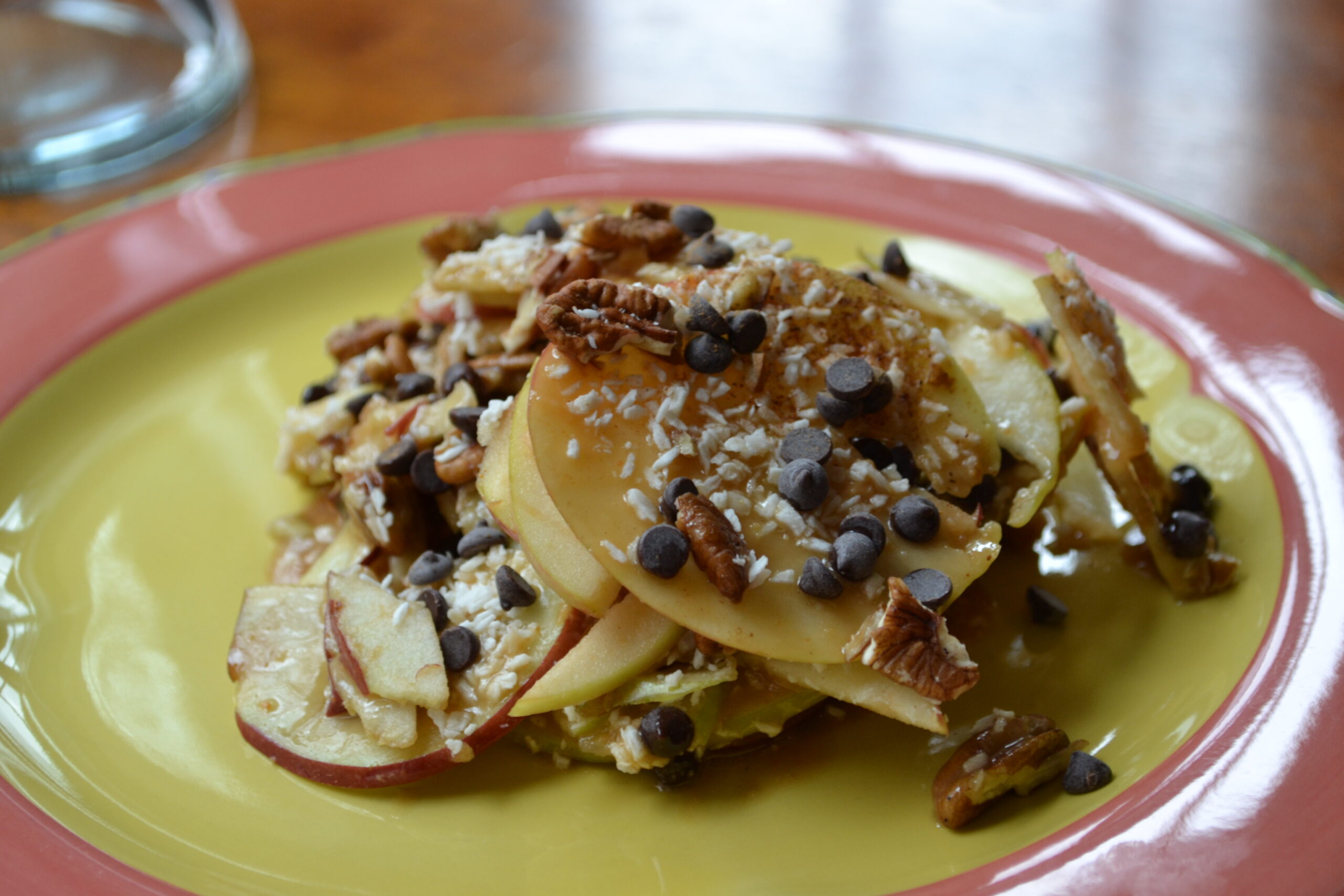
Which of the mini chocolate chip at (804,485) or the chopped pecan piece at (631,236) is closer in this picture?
the mini chocolate chip at (804,485)

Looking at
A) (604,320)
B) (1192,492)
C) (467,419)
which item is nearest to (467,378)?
(467,419)

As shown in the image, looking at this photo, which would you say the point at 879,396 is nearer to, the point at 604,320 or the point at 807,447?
the point at 807,447

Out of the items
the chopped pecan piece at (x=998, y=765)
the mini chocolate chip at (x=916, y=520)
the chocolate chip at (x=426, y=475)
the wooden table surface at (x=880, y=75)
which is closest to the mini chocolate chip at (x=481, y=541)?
the chocolate chip at (x=426, y=475)

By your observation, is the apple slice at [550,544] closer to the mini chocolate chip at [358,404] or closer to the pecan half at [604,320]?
the pecan half at [604,320]

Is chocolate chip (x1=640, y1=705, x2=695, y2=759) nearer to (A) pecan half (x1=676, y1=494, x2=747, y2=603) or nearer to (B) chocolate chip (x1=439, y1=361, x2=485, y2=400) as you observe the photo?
(A) pecan half (x1=676, y1=494, x2=747, y2=603)

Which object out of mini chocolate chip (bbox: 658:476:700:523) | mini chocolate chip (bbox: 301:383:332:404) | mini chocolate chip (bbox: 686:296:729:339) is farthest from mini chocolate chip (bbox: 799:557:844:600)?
mini chocolate chip (bbox: 301:383:332:404)

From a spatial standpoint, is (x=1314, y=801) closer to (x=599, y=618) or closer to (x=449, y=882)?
(x=599, y=618)
